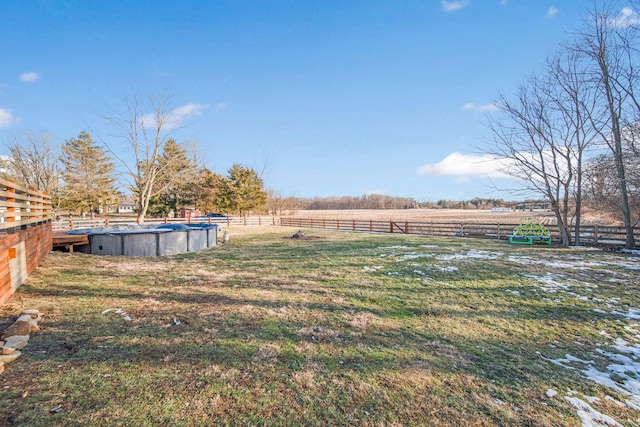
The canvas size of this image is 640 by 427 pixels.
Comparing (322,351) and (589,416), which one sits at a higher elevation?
(322,351)

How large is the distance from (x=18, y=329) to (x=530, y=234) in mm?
15340

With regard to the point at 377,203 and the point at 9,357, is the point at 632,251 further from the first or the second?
the point at 377,203

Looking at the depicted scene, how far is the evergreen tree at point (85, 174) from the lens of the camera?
958 inches

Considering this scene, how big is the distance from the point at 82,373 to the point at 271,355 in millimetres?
1572

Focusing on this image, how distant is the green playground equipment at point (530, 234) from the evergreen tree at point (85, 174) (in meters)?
29.6

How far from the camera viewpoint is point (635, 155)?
8.95m

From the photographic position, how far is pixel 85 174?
25.4 m

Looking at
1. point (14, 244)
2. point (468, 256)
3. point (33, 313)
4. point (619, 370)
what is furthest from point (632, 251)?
point (14, 244)

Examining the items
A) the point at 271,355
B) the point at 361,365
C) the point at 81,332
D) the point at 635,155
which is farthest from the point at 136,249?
the point at 635,155

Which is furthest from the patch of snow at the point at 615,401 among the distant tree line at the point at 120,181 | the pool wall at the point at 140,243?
the distant tree line at the point at 120,181

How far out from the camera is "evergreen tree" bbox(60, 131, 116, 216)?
24.3 metres

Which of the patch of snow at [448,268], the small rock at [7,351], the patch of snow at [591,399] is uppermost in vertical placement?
the small rock at [7,351]

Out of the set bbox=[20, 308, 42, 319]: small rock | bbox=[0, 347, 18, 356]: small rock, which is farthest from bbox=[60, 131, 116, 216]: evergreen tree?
bbox=[0, 347, 18, 356]: small rock

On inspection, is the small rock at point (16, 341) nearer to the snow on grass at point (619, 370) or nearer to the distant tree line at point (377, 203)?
the snow on grass at point (619, 370)
